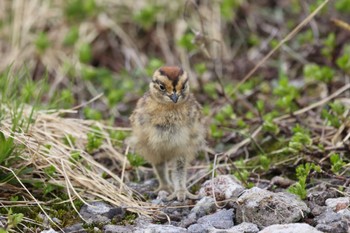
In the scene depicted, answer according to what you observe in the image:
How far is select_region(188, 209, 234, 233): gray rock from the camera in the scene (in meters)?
4.67

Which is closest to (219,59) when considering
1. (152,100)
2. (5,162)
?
(152,100)

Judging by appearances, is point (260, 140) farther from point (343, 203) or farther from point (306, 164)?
point (343, 203)

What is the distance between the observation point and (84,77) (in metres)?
8.38

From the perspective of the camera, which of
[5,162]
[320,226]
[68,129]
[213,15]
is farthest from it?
[213,15]

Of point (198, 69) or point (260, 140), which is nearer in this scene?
point (260, 140)

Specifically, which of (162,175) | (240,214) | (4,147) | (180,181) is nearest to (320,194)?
(240,214)

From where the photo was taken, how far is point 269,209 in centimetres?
462

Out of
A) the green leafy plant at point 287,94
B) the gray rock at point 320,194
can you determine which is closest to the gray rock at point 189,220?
the gray rock at point 320,194

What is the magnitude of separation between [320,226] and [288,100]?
7.59ft

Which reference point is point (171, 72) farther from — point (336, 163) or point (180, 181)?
point (336, 163)

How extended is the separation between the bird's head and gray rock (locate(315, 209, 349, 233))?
1.63m

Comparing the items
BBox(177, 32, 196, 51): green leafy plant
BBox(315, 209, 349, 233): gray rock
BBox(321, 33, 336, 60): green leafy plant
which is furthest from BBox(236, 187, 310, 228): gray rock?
BBox(177, 32, 196, 51): green leafy plant

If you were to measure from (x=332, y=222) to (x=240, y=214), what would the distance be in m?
0.64

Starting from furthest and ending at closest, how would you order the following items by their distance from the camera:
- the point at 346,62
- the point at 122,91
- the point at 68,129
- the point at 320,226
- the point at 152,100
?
the point at 122,91 < the point at 346,62 < the point at 68,129 < the point at 152,100 < the point at 320,226
